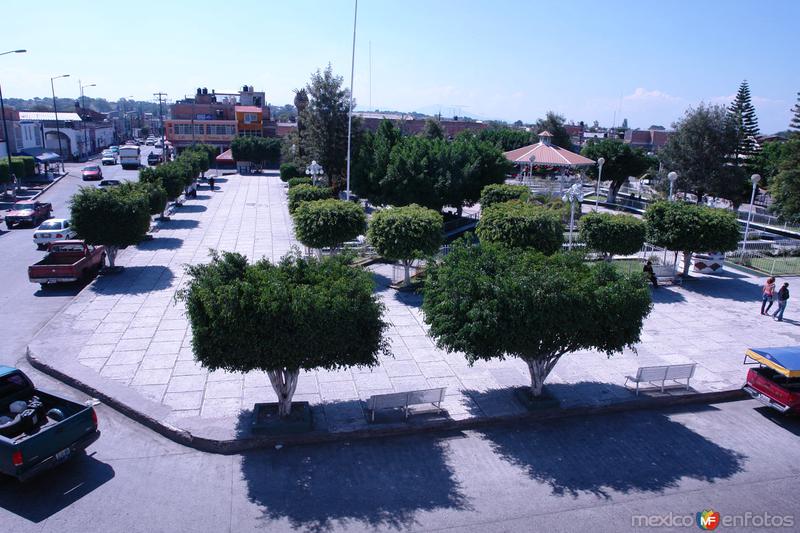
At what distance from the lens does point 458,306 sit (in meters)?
10.3

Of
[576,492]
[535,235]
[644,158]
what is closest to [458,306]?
[576,492]

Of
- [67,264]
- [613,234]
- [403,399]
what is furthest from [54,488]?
[613,234]

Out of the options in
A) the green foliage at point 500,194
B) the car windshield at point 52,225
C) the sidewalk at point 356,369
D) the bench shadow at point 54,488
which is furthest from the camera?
the green foliage at point 500,194

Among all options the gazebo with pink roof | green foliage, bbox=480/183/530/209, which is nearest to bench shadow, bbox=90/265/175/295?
green foliage, bbox=480/183/530/209

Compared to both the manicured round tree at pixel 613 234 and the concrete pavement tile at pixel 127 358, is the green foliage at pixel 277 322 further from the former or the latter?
the manicured round tree at pixel 613 234

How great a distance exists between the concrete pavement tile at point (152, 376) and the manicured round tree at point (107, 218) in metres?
9.27

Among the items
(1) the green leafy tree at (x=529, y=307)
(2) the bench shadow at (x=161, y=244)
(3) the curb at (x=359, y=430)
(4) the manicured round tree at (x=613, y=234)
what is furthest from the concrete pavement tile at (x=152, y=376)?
(4) the manicured round tree at (x=613, y=234)

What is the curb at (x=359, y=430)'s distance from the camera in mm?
9734

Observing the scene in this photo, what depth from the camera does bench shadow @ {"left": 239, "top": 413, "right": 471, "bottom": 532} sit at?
8.07 m

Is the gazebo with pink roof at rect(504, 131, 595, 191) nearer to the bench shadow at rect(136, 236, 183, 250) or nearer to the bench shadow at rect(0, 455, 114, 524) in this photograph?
the bench shadow at rect(136, 236, 183, 250)

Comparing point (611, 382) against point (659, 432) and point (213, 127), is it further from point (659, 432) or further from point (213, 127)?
point (213, 127)

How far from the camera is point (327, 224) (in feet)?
65.9

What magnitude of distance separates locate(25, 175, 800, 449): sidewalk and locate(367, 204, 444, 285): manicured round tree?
152cm

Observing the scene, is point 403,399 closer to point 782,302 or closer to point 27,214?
point 782,302
